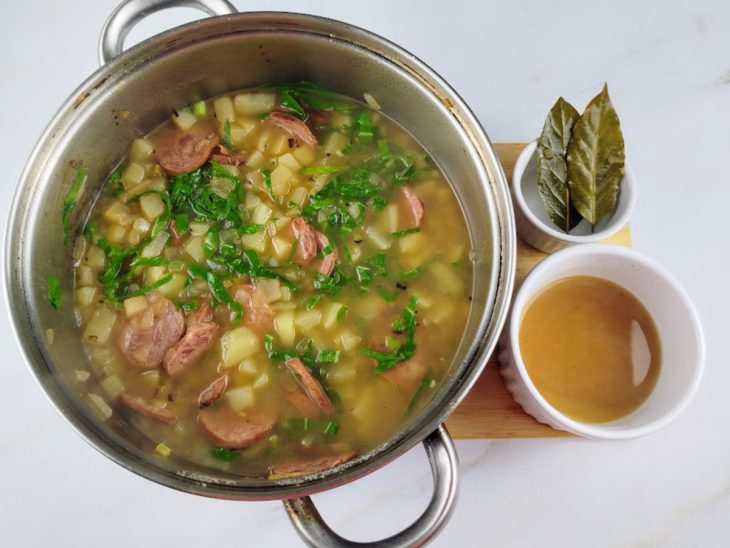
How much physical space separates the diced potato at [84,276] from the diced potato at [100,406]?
420 millimetres

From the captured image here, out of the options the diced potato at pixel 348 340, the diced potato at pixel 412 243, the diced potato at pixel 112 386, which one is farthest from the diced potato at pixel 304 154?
the diced potato at pixel 112 386

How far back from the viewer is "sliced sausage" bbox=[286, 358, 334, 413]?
226 centimetres

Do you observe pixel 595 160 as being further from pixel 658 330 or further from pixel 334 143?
pixel 334 143

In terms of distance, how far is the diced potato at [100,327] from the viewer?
92.5 inches

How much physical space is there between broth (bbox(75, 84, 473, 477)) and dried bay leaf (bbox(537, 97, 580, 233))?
342 mm

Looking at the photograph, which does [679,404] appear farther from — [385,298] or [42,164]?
[42,164]

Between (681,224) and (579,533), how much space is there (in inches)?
53.5

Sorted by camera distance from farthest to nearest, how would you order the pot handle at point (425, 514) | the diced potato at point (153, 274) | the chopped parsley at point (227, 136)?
the chopped parsley at point (227, 136), the diced potato at point (153, 274), the pot handle at point (425, 514)

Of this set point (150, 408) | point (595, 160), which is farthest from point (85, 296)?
point (595, 160)

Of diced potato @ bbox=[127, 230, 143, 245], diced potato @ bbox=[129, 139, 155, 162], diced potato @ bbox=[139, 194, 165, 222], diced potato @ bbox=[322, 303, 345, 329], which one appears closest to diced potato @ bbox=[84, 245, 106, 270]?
diced potato @ bbox=[127, 230, 143, 245]

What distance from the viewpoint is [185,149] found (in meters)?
2.54

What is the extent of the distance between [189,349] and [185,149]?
2.57 ft

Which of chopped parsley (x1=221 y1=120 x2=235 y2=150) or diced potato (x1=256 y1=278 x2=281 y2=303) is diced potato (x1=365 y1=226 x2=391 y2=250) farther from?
chopped parsley (x1=221 y1=120 x2=235 y2=150)

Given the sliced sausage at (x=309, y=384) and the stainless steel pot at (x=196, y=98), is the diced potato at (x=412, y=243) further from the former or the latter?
the sliced sausage at (x=309, y=384)
